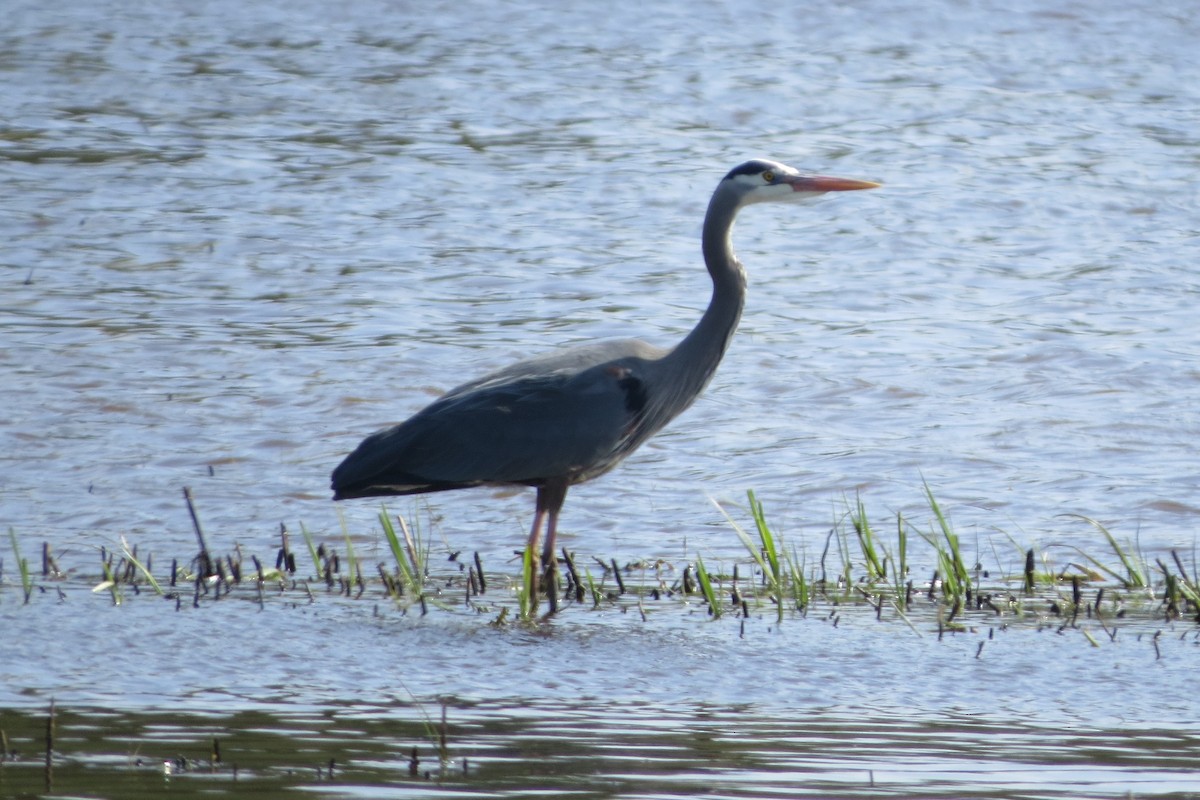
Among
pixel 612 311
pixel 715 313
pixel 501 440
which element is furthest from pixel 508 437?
pixel 612 311

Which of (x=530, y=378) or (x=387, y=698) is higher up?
(x=530, y=378)

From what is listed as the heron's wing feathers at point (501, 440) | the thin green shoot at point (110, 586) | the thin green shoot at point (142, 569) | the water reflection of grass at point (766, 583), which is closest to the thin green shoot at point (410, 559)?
the water reflection of grass at point (766, 583)

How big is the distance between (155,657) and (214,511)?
2.32 meters

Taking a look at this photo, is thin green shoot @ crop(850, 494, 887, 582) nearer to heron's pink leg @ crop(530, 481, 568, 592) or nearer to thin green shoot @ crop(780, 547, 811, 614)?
thin green shoot @ crop(780, 547, 811, 614)

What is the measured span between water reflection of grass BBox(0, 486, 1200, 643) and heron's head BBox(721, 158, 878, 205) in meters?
1.40

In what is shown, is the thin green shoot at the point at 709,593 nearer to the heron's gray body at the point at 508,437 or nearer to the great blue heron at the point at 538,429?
the great blue heron at the point at 538,429

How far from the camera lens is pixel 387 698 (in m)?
5.17

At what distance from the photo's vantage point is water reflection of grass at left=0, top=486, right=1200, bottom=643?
607cm

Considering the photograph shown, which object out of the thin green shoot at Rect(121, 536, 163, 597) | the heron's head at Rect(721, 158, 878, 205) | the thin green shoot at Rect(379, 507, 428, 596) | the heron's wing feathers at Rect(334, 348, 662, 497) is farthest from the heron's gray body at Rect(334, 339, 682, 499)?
the heron's head at Rect(721, 158, 878, 205)

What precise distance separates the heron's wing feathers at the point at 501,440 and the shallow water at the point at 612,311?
472 millimetres

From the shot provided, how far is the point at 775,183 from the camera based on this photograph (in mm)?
7598

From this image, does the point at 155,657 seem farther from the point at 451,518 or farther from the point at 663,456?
the point at 663,456

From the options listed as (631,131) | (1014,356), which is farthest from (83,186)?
(1014,356)

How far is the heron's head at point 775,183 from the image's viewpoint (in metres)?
7.55
